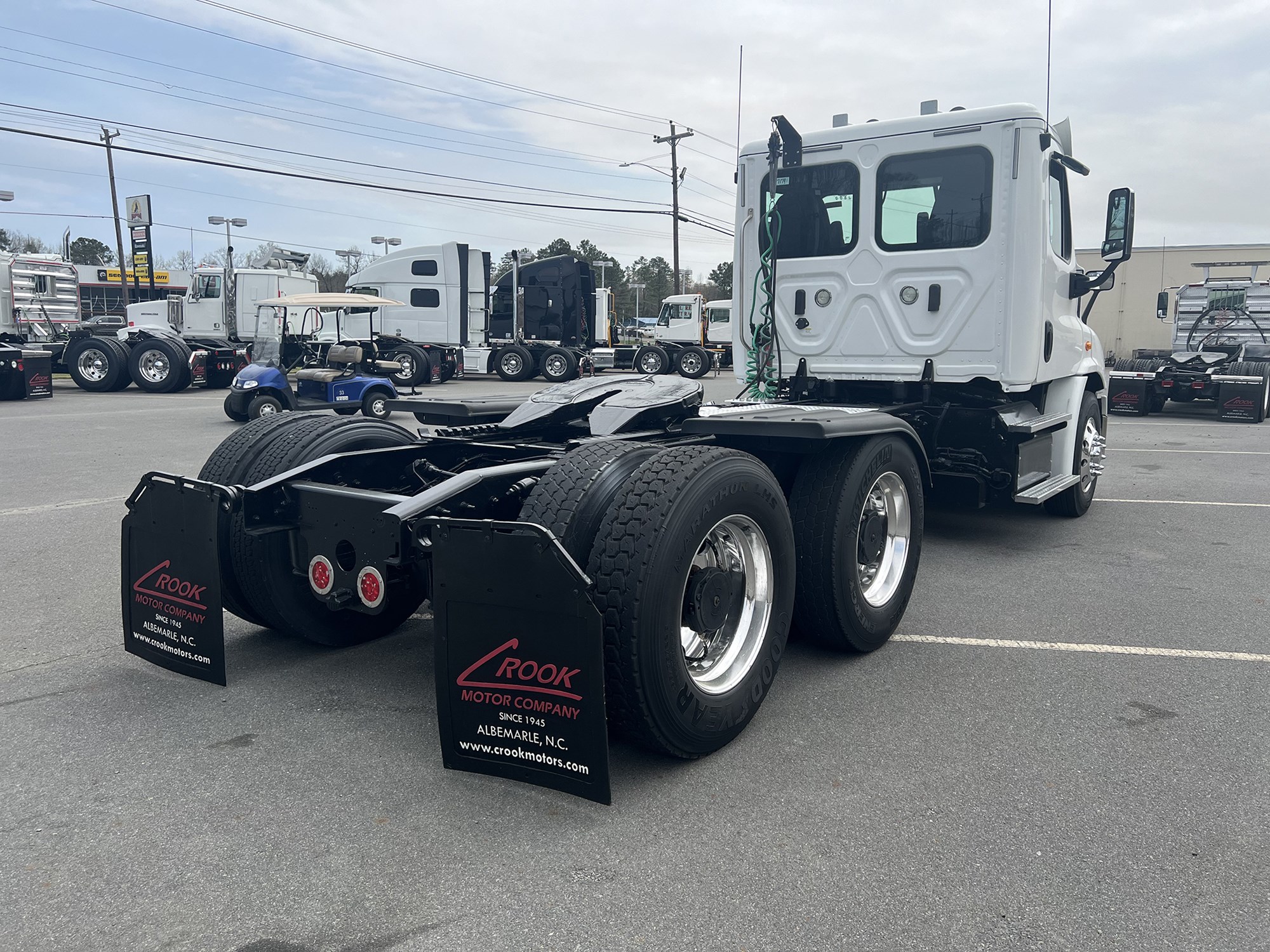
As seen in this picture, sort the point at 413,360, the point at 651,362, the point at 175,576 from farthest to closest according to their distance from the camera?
1. the point at 651,362
2. the point at 413,360
3. the point at 175,576

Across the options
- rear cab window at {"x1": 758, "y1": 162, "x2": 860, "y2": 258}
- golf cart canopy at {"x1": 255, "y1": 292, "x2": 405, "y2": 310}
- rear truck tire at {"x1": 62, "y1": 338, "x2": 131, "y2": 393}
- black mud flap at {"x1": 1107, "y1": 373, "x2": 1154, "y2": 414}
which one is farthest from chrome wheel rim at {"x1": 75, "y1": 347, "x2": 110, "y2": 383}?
black mud flap at {"x1": 1107, "y1": 373, "x2": 1154, "y2": 414}

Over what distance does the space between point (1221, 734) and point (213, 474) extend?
4.11 meters

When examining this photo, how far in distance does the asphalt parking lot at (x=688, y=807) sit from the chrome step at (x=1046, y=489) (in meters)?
1.25

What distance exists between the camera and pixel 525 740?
2.72 metres

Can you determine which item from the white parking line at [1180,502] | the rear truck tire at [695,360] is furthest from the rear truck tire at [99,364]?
the white parking line at [1180,502]

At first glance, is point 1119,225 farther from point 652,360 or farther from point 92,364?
point 652,360

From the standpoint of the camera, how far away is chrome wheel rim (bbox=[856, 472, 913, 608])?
430 centimetres

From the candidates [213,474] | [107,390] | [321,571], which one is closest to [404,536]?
[321,571]

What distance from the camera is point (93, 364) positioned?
2120 cm

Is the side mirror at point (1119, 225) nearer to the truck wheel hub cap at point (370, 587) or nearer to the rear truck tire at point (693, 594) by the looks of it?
the rear truck tire at point (693, 594)

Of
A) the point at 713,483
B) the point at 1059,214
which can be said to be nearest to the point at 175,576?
the point at 713,483

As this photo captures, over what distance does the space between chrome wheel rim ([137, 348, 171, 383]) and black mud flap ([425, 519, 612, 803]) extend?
20.8m

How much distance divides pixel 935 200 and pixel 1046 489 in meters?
2.10

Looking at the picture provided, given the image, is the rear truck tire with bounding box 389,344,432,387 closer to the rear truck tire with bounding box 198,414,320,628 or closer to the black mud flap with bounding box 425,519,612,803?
the rear truck tire with bounding box 198,414,320,628
